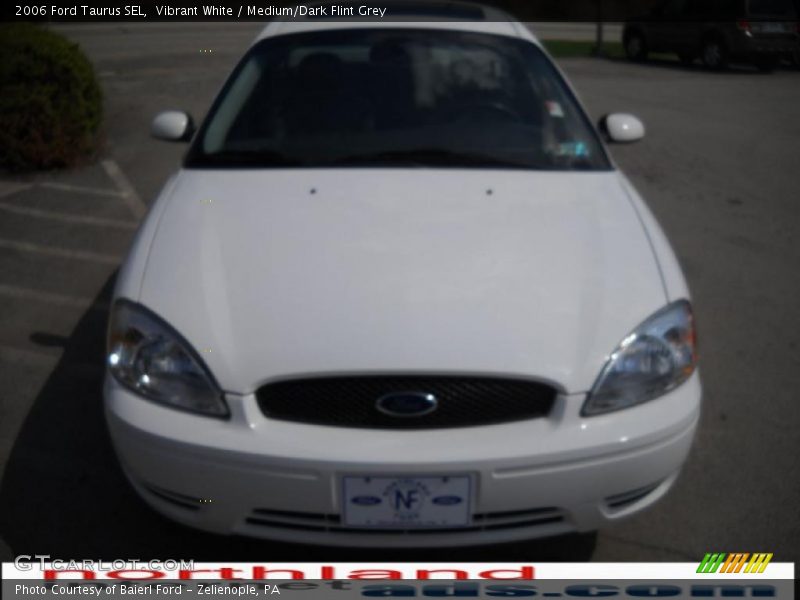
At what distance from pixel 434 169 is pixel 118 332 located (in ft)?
4.45

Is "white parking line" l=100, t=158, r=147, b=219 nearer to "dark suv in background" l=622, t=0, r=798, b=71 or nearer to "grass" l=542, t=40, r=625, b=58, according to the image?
"dark suv in background" l=622, t=0, r=798, b=71

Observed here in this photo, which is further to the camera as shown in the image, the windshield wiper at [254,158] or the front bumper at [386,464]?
the windshield wiper at [254,158]

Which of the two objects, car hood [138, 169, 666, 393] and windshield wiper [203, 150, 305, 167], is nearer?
car hood [138, 169, 666, 393]

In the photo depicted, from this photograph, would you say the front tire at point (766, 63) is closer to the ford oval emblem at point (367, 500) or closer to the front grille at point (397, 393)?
the front grille at point (397, 393)

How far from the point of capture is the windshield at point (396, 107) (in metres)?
3.67

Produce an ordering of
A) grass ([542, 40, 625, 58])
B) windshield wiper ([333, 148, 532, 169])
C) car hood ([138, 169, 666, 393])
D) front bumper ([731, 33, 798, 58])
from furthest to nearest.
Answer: grass ([542, 40, 625, 58])
front bumper ([731, 33, 798, 58])
windshield wiper ([333, 148, 532, 169])
car hood ([138, 169, 666, 393])

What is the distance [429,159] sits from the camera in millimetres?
3623

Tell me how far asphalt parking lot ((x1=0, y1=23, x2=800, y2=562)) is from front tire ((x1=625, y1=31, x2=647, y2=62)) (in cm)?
850

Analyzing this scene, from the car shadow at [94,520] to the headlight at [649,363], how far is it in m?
0.71

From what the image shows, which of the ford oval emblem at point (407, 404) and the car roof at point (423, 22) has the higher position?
the car roof at point (423, 22)

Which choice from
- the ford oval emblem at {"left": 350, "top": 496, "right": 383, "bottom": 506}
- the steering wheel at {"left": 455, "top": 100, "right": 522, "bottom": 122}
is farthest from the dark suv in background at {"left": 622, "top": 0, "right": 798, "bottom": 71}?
the ford oval emblem at {"left": 350, "top": 496, "right": 383, "bottom": 506}

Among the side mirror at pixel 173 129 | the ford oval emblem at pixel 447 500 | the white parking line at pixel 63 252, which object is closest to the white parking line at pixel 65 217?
the white parking line at pixel 63 252

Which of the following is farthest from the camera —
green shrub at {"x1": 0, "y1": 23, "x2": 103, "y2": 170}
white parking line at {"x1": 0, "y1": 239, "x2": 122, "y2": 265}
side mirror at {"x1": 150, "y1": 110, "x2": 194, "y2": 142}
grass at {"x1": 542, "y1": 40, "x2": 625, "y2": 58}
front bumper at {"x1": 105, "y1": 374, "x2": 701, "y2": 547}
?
grass at {"x1": 542, "y1": 40, "x2": 625, "y2": 58}

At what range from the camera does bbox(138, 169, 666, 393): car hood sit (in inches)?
102
